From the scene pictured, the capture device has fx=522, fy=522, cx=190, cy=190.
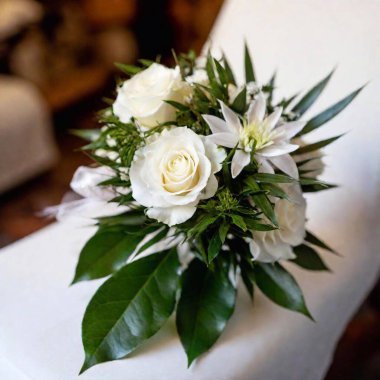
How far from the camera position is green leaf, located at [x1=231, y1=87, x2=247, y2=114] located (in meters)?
0.63

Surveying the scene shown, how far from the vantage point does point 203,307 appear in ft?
2.17

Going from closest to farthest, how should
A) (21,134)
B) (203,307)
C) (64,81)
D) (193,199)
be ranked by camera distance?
(193,199) → (203,307) → (21,134) → (64,81)

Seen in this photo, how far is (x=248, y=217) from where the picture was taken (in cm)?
58

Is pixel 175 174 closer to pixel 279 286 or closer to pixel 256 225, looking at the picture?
pixel 256 225

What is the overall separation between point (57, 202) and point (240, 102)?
4.20 ft

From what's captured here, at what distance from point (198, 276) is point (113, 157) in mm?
193

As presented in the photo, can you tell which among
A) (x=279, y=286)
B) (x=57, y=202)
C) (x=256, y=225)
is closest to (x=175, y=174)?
(x=256, y=225)

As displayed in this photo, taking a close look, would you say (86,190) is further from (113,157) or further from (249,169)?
(249,169)

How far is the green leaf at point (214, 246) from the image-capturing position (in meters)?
0.57

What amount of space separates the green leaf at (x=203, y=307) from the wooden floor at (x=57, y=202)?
0.65m

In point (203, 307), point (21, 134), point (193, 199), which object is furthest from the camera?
point (21, 134)

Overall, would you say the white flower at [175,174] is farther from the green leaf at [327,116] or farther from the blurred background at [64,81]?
the blurred background at [64,81]

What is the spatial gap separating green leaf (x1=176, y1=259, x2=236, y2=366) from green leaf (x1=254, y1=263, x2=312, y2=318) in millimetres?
43

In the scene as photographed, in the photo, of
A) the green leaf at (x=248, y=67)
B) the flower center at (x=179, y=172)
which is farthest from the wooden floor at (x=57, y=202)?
the flower center at (x=179, y=172)
